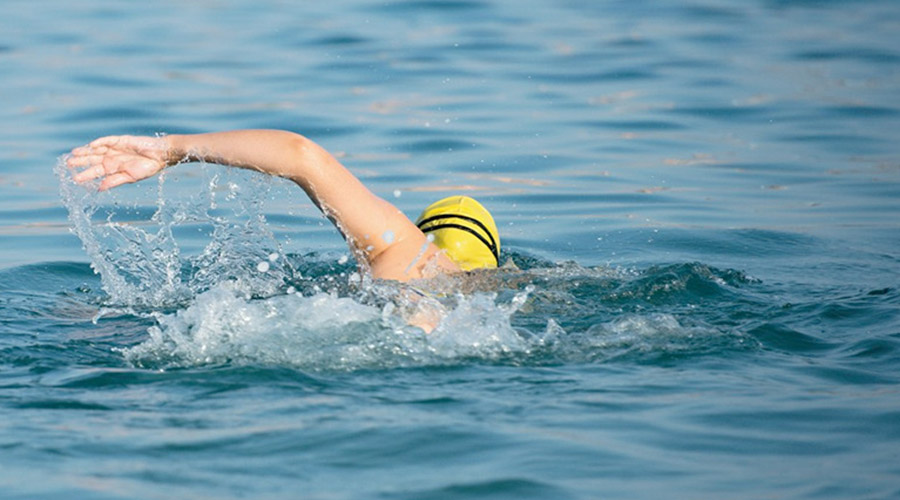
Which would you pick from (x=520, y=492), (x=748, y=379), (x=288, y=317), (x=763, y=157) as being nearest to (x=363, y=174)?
(x=763, y=157)

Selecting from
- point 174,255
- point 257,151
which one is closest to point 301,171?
point 257,151

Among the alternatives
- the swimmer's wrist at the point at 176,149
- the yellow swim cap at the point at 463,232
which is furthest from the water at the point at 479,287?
the swimmer's wrist at the point at 176,149

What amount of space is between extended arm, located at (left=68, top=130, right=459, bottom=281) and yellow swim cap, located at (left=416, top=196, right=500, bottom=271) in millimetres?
402

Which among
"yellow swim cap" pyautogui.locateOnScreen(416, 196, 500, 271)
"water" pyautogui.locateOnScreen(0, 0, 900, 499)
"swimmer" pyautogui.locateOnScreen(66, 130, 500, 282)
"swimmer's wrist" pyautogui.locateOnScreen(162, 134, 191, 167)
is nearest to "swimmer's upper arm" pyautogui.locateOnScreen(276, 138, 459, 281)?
"swimmer" pyautogui.locateOnScreen(66, 130, 500, 282)

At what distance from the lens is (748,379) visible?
5293 mm

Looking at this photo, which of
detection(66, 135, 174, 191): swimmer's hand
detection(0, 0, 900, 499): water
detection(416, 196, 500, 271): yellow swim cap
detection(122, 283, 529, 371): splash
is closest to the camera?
detection(0, 0, 900, 499): water

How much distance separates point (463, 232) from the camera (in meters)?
6.27

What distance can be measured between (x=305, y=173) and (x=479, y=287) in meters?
1.13

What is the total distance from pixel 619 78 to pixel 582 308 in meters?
8.64

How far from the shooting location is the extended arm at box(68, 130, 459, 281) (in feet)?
18.0

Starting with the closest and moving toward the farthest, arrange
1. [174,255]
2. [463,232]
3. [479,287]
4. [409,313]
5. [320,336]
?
[320,336], [409,313], [479,287], [463,232], [174,255]

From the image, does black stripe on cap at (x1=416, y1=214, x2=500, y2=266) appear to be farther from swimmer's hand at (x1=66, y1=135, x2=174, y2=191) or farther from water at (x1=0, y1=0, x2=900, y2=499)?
swimmer's hand at (x1=66, y1=135, x2=174, y2=191)

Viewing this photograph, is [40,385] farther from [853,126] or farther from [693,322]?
[853,126]

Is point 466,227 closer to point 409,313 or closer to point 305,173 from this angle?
point 409,313
